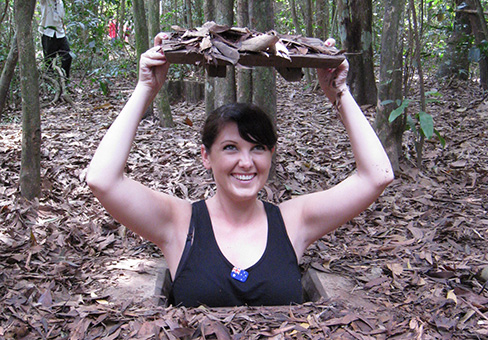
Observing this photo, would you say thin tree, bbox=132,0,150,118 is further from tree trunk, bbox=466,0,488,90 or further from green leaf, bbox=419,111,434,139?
tree trunk, bbox=466,0,488,90

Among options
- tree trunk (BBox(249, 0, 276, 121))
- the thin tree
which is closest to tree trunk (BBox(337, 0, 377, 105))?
the thin tree

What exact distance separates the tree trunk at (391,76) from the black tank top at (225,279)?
2625 millimetres

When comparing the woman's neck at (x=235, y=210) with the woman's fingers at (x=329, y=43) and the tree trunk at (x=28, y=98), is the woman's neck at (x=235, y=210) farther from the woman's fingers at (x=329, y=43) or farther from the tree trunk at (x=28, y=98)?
the tree trunk at (x=28, y=98)

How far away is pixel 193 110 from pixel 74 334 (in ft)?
17.3

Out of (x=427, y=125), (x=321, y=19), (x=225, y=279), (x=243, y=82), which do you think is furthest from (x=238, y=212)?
(x=321, y=19)

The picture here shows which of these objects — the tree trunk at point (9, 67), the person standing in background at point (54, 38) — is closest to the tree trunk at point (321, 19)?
the person standing in background at point (54, 38)

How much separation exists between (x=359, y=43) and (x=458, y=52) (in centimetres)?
254

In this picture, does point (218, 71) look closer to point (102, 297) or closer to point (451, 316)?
point (102, 297)

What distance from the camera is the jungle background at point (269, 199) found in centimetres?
203

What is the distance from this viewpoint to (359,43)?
6664mm

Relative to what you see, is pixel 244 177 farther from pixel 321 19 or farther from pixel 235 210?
pixel 321 19

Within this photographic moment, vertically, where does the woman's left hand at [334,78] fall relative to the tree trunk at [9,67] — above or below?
below

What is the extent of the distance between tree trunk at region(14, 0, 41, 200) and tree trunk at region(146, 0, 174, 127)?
2256mm

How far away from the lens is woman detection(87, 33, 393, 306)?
218cm
